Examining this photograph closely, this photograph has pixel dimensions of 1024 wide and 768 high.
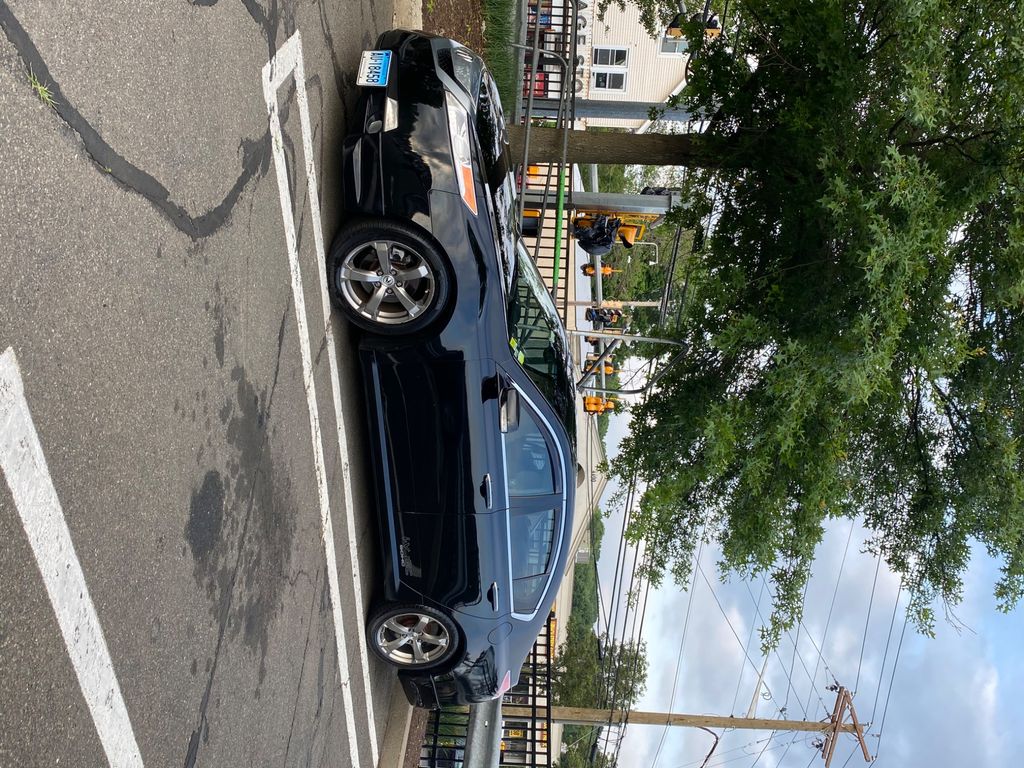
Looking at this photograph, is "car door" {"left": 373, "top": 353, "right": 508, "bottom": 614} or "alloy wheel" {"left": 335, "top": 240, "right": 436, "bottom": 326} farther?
"car door" {"left": 373, "top": 353, "right": 508, "bottom": 614}

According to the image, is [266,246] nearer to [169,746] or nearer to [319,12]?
[319,12]

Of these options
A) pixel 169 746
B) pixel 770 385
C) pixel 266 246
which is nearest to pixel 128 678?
pixel 169 746

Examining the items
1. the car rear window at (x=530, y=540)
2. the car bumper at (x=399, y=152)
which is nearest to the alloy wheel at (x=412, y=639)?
the car rear window at (x=530, y=540)

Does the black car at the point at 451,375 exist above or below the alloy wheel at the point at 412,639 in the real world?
above

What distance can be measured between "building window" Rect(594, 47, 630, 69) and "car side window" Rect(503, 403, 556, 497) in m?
30.0

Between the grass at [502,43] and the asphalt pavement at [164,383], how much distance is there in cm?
758

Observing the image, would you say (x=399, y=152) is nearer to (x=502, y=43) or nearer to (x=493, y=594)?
(x=493, y=594)

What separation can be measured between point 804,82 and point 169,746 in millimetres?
5874

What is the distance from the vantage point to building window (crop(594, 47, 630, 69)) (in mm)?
32719

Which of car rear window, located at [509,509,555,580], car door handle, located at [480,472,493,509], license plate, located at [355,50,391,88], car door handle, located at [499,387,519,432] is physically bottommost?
car rear window, located at [509,509,555,580]

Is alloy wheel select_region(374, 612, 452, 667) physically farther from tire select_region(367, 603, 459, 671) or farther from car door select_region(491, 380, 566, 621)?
car door select_region(491, 380, 566, 621)

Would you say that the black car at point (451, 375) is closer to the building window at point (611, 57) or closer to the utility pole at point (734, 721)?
the utility pole at point (734, 721)

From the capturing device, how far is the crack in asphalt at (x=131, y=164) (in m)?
2.59

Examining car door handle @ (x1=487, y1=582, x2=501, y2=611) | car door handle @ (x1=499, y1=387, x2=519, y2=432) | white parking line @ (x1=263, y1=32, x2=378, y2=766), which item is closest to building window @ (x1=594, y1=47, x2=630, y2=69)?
car door handle @ (x1=499, y1=387, x2=519, y2=432)
